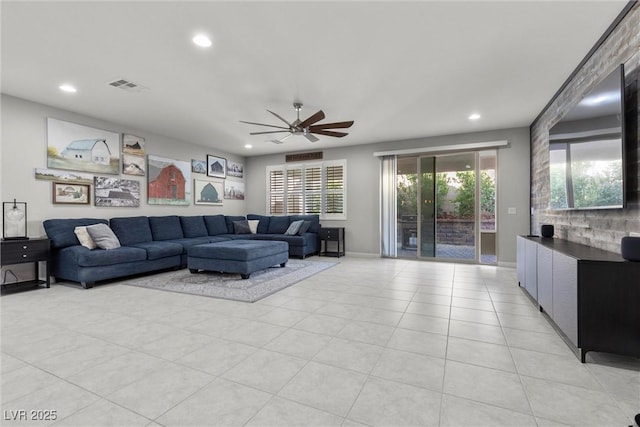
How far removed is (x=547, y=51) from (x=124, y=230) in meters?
6.37

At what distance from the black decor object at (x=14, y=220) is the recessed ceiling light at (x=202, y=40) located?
360 cm

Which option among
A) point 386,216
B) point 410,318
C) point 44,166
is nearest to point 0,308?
point 44,166

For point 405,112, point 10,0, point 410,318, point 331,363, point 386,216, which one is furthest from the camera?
point 386,216

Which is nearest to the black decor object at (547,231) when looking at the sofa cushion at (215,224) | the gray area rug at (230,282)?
the gray area rug at (230,282)

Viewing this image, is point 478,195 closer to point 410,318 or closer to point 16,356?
point 410,318

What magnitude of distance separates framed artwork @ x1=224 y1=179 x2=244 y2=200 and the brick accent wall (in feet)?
22.9

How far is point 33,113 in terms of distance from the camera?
4277mm

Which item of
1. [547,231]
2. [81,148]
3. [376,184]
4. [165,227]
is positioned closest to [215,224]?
[165,227]

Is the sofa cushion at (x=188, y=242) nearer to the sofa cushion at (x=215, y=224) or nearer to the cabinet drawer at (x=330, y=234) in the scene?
the sofa cushion at (x=215, y=224)

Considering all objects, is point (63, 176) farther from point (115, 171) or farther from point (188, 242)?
point (188, 242)

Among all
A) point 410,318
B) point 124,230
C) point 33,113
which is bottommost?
point 410,318

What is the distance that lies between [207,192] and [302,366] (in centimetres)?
611

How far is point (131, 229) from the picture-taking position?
16.9 feet

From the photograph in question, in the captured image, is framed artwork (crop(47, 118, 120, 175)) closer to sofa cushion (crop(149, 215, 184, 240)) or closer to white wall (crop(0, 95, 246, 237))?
white wall (crop(0, 95, 246, 237))
